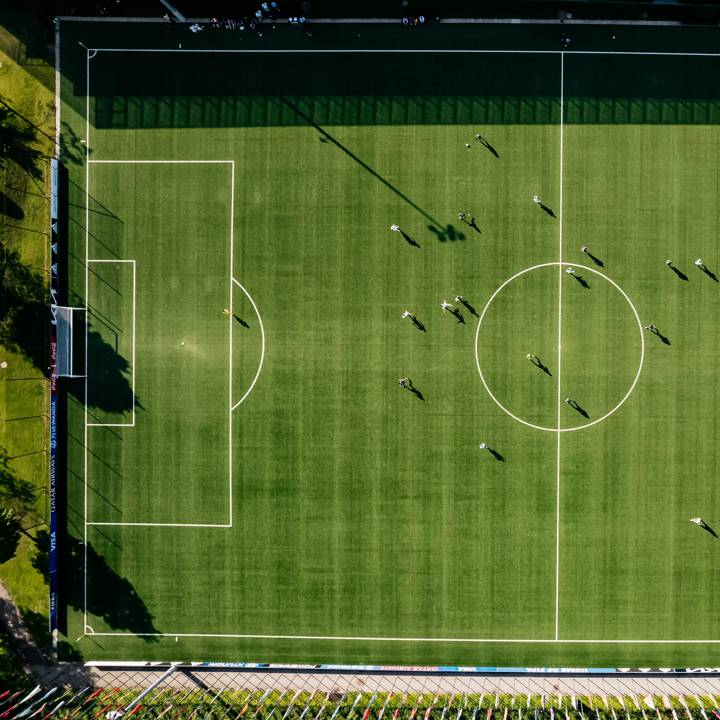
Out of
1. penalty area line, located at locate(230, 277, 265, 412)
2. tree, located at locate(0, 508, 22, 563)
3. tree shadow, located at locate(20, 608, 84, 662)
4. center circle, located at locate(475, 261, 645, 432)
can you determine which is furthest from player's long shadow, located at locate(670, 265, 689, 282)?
tree shadow, located at locate(20, 608, 84, 662)

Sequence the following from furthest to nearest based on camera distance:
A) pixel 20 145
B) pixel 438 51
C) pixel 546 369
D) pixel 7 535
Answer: pixel 20 145, pixel 546 369, pixel 438 51, pixel 7 535

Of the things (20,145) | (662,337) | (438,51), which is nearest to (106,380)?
(20,145)

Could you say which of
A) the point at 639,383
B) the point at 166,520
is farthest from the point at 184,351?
the point at 639,383

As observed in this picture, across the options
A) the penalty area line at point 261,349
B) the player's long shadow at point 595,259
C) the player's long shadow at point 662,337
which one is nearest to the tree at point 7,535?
the penalty area line at point 261,349

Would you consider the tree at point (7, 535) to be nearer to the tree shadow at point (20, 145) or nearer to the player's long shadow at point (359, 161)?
the tree shadow at point (20, 145)

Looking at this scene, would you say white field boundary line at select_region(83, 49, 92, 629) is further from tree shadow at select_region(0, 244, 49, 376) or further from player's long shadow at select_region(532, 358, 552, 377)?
player's long shadow at select_region(532, 358, 552, 377)

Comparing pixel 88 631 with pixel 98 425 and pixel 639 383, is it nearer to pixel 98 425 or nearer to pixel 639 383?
pixel 98 425

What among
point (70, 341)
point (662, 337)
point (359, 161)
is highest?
point (359, 161)

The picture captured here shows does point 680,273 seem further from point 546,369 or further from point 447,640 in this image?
point 447,640
